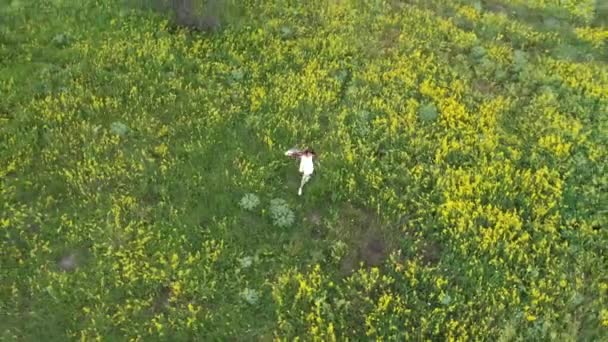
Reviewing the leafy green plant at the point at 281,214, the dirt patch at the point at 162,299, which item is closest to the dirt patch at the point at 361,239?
the leafy green plant at the point at 281,214

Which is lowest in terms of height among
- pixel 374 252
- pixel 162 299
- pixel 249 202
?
pixel 162 299

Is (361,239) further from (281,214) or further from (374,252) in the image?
(281,214)

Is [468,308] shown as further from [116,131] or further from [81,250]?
[116,131]

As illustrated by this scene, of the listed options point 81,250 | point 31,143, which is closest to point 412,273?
point 81,250

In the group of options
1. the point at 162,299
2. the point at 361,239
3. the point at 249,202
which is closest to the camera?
the point at 162,299

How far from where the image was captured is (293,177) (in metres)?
13.5

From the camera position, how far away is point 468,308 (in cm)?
1117

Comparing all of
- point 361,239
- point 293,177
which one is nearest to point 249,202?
point 293,177

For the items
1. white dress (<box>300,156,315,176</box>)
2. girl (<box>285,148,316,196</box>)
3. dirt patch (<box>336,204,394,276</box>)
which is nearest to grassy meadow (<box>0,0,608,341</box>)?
dirt patch (<box>336,204,394,276</box>)

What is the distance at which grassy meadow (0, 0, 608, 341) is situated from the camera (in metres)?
11.1

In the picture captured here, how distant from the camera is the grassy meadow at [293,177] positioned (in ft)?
36.4

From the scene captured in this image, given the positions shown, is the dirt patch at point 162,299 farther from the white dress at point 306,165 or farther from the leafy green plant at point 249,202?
the white dress at point 306,165

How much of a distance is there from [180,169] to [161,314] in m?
3.68

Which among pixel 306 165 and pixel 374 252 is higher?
pixel 306 165
